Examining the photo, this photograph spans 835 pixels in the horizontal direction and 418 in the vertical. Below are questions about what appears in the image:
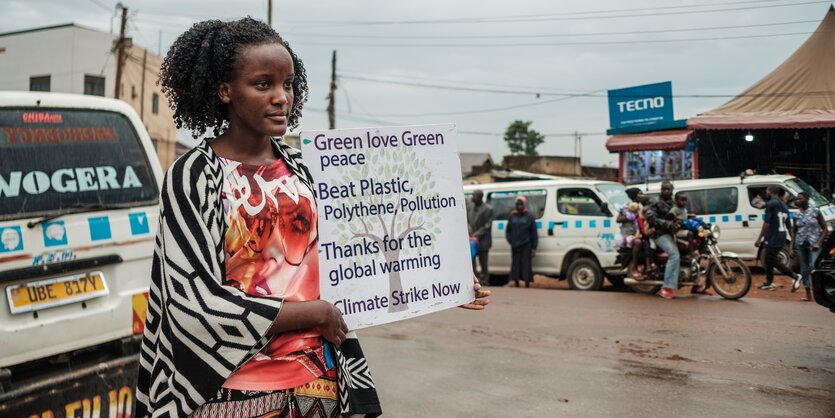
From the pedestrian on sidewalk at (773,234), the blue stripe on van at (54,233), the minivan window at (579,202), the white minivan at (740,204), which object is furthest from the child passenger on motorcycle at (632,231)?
the blue stripe on van at (54,233)

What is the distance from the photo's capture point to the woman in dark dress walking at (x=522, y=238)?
12875mm

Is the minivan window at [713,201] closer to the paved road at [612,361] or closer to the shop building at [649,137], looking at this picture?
the paved road at [612,361]

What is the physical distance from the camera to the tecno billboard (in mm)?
22125

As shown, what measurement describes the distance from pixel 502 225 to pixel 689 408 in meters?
8.91

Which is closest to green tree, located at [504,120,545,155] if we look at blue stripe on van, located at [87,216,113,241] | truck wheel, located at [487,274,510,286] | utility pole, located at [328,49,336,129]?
utility pole, located at [328,49,336,129]

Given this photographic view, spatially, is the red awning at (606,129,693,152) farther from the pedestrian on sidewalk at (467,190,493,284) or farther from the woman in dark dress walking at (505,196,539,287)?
the woman in dark dress walking at (505,196,539,287)

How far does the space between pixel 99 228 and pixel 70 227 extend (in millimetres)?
161

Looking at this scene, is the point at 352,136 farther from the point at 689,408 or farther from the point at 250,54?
the point at 689,408

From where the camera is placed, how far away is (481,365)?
21.1 ft

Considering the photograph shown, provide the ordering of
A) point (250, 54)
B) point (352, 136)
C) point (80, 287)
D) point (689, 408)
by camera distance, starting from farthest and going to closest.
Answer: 1. point (689, 408)
2. point (80, 287)
3. point (352, 136)
4. point (250, 54)

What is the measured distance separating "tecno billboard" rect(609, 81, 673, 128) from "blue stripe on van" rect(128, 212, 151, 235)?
781 inches

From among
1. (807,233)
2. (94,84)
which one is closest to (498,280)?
(807,233)

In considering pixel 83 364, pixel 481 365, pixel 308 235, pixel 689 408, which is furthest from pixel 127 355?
pixel 689 408

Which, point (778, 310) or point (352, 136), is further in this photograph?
point (778, 310)
